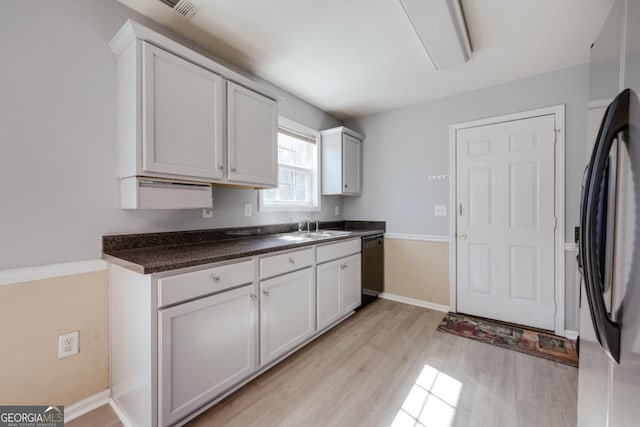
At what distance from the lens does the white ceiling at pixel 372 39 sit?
1723mm

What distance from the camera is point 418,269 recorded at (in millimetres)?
3256

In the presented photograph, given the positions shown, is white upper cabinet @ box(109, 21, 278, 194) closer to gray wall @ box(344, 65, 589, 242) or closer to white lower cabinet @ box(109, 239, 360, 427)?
white lower cabinet @ box(109, 239, 360, 427)

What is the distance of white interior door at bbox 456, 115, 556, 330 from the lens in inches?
100

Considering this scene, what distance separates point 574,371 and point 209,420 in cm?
254

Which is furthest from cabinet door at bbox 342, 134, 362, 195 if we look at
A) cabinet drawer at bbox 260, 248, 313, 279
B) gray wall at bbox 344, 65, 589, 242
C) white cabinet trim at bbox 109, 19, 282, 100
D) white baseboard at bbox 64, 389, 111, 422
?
white baseboard at bbox 64, 389, 111, 422

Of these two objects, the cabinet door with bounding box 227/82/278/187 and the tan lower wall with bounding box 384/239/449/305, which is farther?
the tan lower wall with bounding box 384/239/449/305

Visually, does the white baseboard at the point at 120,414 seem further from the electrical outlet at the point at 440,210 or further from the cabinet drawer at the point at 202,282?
the electrical outlet at the point at 440,210

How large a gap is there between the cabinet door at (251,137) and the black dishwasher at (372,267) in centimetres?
148

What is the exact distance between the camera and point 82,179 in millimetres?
1546

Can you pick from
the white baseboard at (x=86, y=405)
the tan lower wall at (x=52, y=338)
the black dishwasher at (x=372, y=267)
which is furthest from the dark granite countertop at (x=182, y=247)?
the white baseboard at (x=86, y=405)

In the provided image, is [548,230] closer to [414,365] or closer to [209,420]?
[414,365]

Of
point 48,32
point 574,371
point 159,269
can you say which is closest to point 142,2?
point 48,32

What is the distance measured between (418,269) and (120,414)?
3.00 meters

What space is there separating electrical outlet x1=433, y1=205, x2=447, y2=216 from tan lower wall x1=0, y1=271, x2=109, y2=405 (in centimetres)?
316
